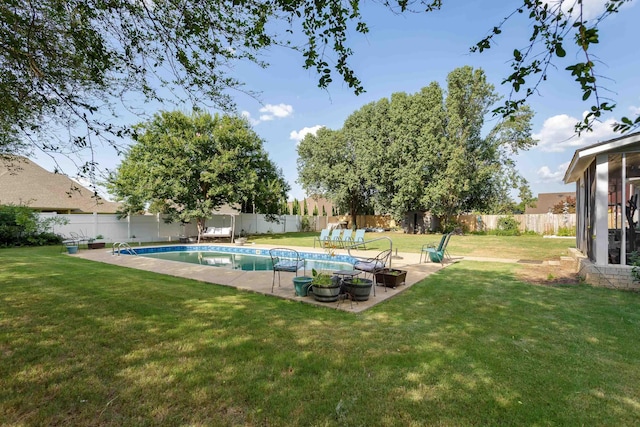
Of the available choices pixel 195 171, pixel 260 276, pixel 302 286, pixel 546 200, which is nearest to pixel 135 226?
pixel 195 171

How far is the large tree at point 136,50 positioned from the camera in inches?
112

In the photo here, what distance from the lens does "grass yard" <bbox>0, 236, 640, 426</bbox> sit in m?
2.22

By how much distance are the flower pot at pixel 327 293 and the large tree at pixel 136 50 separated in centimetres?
314

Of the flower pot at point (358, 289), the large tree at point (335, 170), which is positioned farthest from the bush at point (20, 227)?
the large tree at point (335, 170)

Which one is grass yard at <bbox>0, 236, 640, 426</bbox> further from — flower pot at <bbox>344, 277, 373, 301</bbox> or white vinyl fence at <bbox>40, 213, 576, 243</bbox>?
white vinyl fence at <bbox>40, 213, 576, 243</bbox>

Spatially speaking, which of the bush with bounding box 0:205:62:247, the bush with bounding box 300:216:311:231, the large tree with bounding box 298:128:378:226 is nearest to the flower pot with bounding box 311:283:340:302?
the bush with bounding box 0:205:62:247

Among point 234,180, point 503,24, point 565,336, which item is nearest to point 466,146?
point 234,180

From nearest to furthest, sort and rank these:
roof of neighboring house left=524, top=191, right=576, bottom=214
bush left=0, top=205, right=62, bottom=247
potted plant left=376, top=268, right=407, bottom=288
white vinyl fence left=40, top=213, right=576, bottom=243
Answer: potted plant left=376, top=268, right=407, bottom=288, bush left=0, top=205, right=62, bottom=247, white vinyl fence left=40, top=213, right=576, bottom=243, roof of neighboring house left=524, top=191, right=576, bottom=214

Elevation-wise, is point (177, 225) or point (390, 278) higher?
point (177, 225)

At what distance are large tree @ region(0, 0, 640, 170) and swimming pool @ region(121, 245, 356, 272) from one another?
636cm

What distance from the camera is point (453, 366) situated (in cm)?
293

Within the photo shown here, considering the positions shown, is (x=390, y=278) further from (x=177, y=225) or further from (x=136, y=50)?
(x=177, y=225)

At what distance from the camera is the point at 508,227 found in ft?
71.3

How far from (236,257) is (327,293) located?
9.32 m
